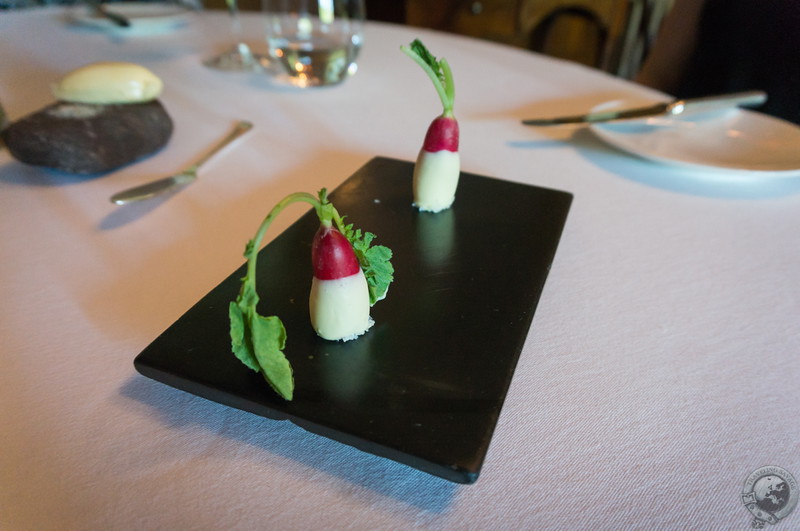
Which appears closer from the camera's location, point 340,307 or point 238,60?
point 340,307

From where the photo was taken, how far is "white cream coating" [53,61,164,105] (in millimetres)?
613

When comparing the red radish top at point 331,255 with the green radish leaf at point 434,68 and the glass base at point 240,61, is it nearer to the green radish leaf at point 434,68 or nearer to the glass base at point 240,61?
the green radish leaf at point 434,68

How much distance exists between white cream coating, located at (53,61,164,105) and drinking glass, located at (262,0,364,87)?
28 cm

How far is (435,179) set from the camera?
485mm

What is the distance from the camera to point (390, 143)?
68 cm

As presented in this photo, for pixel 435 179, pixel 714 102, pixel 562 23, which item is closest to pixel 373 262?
pixel 435 179

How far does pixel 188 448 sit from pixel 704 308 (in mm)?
383

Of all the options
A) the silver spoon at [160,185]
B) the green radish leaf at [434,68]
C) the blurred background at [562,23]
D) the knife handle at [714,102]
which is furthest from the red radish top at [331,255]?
the blurred background at [562,23]

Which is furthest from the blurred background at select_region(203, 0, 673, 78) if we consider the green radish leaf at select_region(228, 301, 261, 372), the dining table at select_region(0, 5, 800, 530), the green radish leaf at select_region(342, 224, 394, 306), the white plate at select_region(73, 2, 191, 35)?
the green radish leaf at select_region(228, 301, 261, 372)

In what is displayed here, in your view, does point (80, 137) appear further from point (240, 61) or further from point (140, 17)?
point (140, 17)

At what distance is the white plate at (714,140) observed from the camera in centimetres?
61

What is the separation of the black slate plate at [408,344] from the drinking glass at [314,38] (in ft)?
1.50

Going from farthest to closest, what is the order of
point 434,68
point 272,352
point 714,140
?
point 714,140 → point 434,68 → point 272,352

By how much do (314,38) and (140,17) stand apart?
41 centimetres
